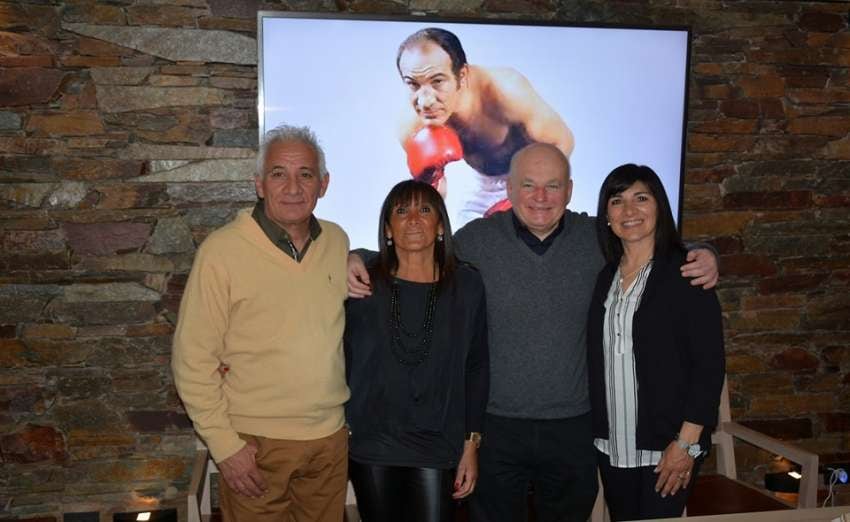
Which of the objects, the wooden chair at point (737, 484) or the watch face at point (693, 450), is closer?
the watch face at point (693, 450)

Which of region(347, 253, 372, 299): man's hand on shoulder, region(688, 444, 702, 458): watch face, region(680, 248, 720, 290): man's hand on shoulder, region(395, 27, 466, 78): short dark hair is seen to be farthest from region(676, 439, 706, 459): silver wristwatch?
region(395, 27, 466, 78): short dark hair

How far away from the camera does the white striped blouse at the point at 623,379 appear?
189 cm

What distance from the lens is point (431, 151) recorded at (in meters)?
2.84

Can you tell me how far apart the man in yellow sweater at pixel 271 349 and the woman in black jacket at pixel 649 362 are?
28.9 inches

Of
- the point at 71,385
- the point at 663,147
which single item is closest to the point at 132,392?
the point at 71,385

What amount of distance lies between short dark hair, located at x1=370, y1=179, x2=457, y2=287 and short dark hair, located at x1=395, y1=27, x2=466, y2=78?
0.99 meters

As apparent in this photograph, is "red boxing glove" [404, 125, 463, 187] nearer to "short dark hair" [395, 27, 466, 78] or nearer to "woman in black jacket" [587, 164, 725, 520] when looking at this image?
"short dark hair" [395, 27, 466, 78]

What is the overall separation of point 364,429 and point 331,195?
45.8 inches

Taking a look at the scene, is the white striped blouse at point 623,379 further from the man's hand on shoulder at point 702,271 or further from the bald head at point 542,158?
the bald head at point 542,158

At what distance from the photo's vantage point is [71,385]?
279cm

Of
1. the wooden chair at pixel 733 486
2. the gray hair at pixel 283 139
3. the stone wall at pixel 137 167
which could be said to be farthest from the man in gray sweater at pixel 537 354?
the stone wall at pixel 137 167

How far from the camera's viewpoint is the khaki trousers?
1.94 metres

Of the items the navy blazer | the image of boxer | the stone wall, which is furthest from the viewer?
the image of boxer

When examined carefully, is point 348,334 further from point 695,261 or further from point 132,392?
point 132,392
